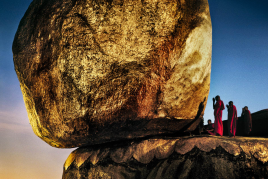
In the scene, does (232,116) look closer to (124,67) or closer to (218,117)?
(218,117)

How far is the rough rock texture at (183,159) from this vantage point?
1.65m

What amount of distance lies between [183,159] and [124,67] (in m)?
0.99

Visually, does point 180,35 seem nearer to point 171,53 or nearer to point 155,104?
point 171,53

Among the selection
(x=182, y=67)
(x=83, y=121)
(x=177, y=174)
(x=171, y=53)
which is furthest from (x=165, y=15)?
(x=177, y=174)

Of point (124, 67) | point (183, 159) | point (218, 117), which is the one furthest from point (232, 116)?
point (124, 67)

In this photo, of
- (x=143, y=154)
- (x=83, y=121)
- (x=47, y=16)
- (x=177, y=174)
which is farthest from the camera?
(x=47, y=16)

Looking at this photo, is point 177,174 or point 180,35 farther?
point 180,35

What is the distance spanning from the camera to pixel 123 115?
1.99m

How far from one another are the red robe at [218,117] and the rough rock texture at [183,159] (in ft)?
2.25

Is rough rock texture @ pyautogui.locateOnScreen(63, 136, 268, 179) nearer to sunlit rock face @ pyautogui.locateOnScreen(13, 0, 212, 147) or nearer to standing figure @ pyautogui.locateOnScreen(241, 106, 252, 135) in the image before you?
sunlit rock face @ pyautogui.locateOnScreen(13, 0, 212, 147)

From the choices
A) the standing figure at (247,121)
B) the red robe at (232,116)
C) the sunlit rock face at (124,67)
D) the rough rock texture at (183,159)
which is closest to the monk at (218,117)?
the red robe at (232,116)

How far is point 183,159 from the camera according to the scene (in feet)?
5.81

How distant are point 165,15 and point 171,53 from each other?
367 mm

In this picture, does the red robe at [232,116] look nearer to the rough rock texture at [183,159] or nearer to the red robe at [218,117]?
the red robe at [218,117]
